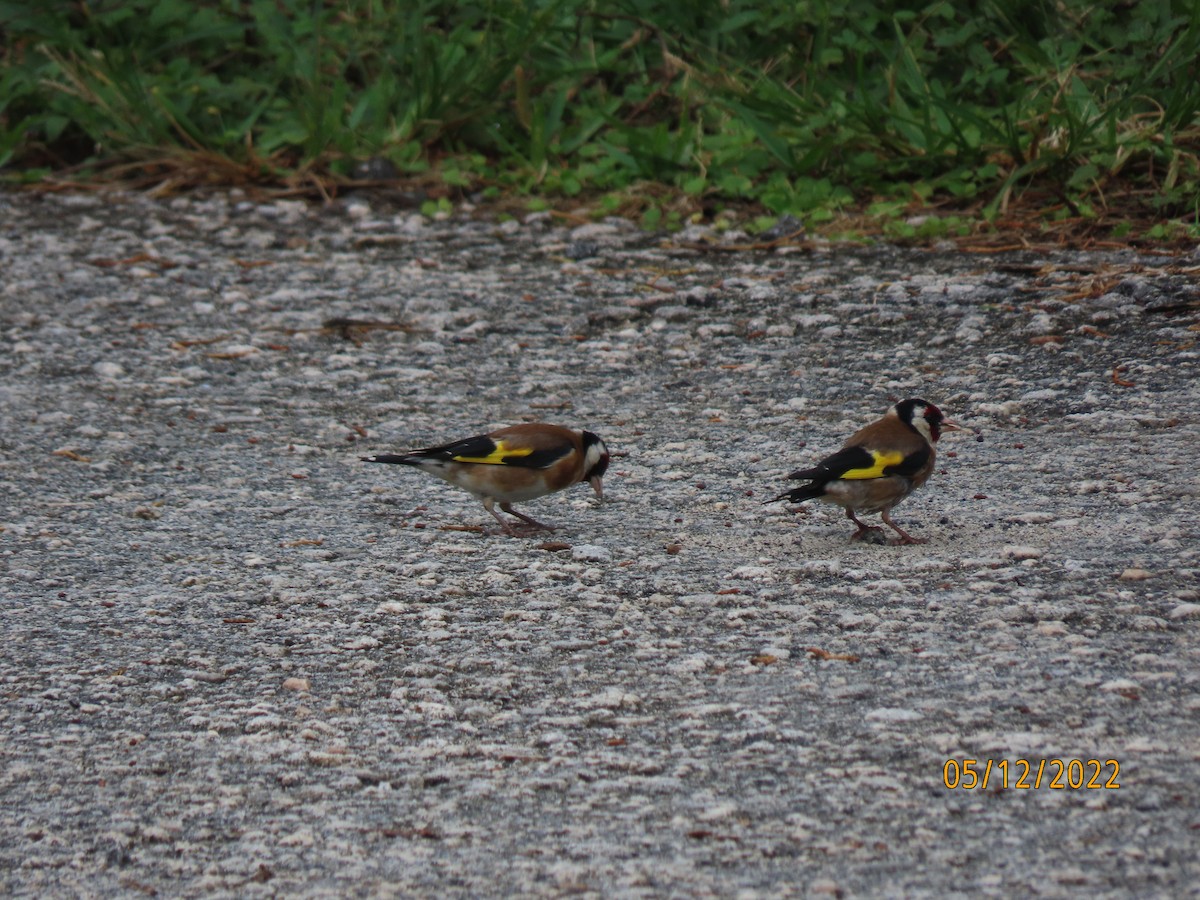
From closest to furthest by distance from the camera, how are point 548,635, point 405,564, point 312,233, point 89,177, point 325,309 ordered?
point 548,635 → point 405,564 → point 325,309 → point 312,233 → point 89,177

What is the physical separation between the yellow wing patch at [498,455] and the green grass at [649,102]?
4.13m

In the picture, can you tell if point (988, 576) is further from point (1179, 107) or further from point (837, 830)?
point (1179, 107)

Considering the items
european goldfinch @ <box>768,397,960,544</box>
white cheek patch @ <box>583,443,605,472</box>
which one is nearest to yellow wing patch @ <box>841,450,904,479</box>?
european goldfinch @ <box>768,397,960,544</box>

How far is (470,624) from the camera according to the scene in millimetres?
4910

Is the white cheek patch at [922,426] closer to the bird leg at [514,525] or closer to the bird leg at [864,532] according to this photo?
the bird leg at [864,532]

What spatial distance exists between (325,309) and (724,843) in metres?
6.22

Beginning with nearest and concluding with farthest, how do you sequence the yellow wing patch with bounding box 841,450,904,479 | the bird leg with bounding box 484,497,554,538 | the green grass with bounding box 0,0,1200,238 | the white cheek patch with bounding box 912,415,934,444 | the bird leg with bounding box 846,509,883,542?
the yellow wing patch with bounding box 841,450,904,479 → the bird leg with bounding box 846,509,883,542 → the white cheek patch with bounding box 912,415,934,444 → the bird leg with bounding box 484,497,554,538 → the green grass with bounding box 0,0,1200,238

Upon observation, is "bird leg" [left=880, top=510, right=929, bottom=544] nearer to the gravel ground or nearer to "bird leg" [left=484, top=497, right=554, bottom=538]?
the gravel ground

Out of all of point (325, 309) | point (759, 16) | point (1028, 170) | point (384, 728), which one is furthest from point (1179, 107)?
point (384, 728)

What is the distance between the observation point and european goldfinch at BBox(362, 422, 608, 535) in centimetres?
600

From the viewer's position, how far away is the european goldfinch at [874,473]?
5.50 meters

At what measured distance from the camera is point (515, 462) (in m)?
5.99
